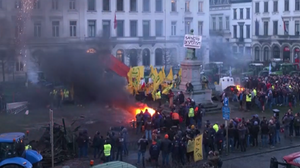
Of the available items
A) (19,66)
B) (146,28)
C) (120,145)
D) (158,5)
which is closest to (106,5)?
(146,28)

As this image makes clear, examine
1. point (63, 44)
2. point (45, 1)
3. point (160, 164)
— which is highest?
point (45, 1)

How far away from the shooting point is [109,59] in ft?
109

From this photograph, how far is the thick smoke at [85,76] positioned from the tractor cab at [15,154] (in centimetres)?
1471

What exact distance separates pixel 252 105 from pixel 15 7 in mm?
17760

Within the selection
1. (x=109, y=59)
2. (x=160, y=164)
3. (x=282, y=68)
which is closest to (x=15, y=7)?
(x=109, y=59)

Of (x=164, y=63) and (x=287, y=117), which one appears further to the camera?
(x=164, y=63)

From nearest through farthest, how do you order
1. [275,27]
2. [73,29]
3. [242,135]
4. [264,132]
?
[242,135] < [264,132] < [73,29] < [275,27]

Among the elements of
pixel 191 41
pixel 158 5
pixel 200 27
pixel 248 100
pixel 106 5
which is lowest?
pixel 248 100

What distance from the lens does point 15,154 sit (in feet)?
49.2

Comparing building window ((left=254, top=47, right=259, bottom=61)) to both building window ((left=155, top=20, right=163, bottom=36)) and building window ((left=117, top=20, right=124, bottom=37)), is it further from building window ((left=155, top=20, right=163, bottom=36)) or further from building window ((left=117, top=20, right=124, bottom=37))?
building window ((left=117, top=20, right=124, bottom=37))

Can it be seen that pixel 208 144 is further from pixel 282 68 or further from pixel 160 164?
pixel 282 68

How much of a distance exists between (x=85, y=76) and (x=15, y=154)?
1640 cm

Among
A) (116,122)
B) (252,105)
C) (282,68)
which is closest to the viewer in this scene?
(116,122)

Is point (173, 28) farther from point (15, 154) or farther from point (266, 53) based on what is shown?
point (15, 154)
